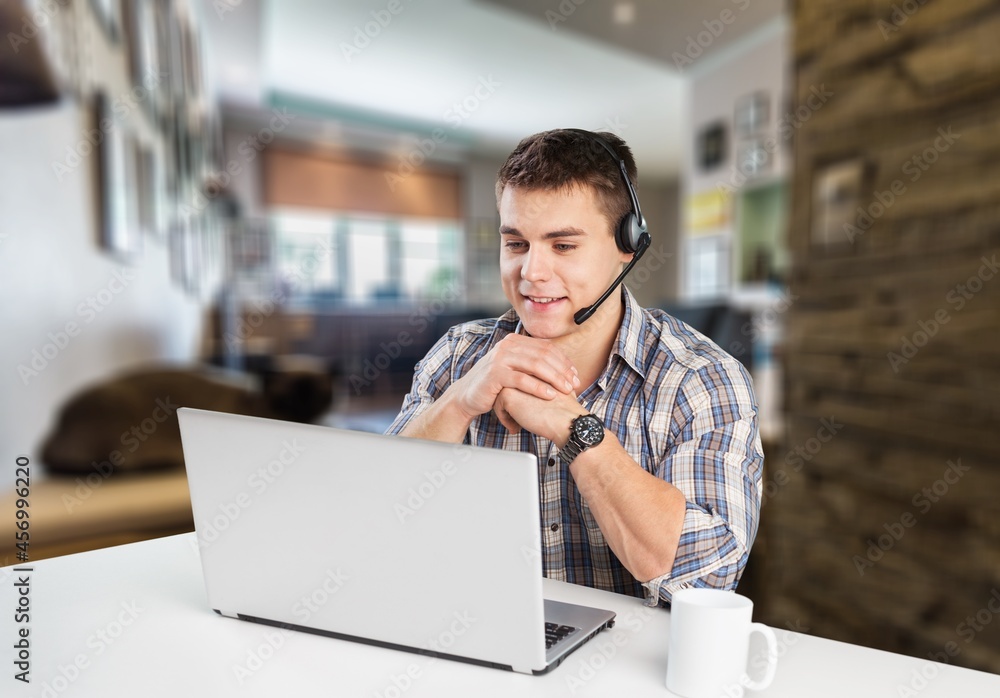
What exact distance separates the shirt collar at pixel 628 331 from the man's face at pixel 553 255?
29 mm

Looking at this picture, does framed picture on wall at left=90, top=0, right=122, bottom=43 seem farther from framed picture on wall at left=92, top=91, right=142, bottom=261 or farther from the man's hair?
the man's hair

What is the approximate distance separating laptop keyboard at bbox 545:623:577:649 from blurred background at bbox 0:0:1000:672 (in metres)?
0.42

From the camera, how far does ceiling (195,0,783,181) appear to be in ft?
13.5

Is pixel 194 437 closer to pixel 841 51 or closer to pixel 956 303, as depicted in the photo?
pixel 956 303

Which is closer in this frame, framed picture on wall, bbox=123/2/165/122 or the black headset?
the black headset

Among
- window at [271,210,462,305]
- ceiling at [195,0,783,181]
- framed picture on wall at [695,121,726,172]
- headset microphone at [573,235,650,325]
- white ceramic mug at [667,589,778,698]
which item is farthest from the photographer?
window at [271,210,462,305]

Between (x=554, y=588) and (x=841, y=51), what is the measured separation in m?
1.19

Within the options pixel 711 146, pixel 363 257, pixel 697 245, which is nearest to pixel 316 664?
pixel 697 245

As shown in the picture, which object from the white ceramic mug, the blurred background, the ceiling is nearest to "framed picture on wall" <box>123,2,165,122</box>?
the blurred background

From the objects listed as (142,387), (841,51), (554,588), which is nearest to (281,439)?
(554,588)

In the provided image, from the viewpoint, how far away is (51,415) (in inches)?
92.2

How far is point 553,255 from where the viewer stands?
0.86 meters

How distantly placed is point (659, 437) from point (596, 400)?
Result: 0.29ft

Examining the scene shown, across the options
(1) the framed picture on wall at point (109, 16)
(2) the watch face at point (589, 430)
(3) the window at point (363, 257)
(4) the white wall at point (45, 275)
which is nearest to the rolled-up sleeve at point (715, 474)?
(2) the watch face at point (589, 430)
